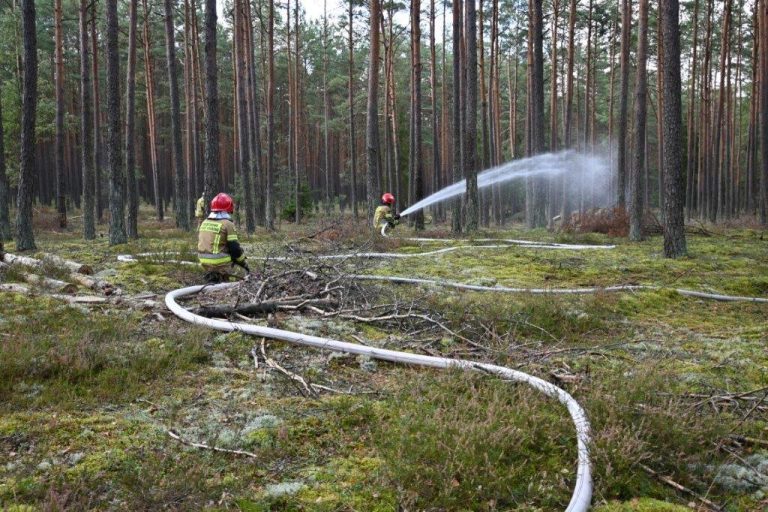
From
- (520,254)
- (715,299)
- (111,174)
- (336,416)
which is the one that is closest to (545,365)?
(336,416)

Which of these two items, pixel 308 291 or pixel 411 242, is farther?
pixel 411 242

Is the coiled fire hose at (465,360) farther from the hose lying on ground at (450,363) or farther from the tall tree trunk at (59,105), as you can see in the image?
the tall tree trunk at (59,105)

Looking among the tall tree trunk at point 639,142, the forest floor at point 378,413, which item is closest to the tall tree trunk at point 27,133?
the forest floor at point 378,413

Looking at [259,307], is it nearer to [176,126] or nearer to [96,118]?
[176,126]

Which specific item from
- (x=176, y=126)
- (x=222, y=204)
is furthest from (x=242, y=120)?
(x=222, y=204)

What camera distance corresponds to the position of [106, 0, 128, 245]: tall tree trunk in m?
12.4

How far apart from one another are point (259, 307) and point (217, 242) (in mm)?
1868

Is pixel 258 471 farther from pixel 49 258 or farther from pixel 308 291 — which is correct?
pixel 49 258

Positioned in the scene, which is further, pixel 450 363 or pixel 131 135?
pixel 131 135

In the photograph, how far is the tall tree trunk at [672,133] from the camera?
395 inches

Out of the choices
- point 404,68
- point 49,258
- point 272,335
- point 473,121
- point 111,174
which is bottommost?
point 272,335

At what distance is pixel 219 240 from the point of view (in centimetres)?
752

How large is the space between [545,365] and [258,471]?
2.42 m

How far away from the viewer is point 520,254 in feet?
36.5
